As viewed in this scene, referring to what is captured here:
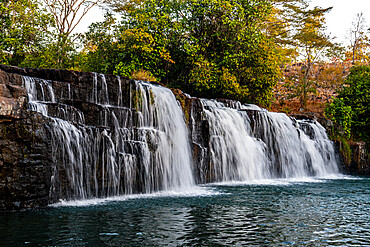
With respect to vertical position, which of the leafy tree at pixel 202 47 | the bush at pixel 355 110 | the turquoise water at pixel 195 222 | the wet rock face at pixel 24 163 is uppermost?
the leafy tree at pixel 202 47

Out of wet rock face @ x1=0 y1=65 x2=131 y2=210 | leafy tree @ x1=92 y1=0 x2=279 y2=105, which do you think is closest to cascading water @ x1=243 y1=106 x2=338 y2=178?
leafy tree @ x1=92 y1=0 x2=279 y2=105

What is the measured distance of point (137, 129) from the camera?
12320 millimetres

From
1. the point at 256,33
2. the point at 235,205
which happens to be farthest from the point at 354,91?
the point at 235,205

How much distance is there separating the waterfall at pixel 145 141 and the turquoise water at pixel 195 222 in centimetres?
114

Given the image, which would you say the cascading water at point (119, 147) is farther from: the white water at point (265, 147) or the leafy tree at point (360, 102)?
the leafy tree at point (360, 102)

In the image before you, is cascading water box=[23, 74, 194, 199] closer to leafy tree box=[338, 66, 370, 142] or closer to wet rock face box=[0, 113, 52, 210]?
wet rock face box=[0, 113, 52, 210]

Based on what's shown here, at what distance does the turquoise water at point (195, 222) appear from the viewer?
18.7 feet

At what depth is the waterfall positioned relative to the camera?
10.3 metres

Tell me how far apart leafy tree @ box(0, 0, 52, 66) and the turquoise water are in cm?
1741

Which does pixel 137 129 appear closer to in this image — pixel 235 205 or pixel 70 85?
pixel 70 85

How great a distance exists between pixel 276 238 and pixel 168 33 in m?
20.3

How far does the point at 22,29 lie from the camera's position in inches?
936

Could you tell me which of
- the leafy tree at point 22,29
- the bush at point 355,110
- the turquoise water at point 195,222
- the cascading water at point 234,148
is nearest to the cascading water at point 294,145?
the cascading water at point 234,148

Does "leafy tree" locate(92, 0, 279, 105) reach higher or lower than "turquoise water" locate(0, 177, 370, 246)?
higher
